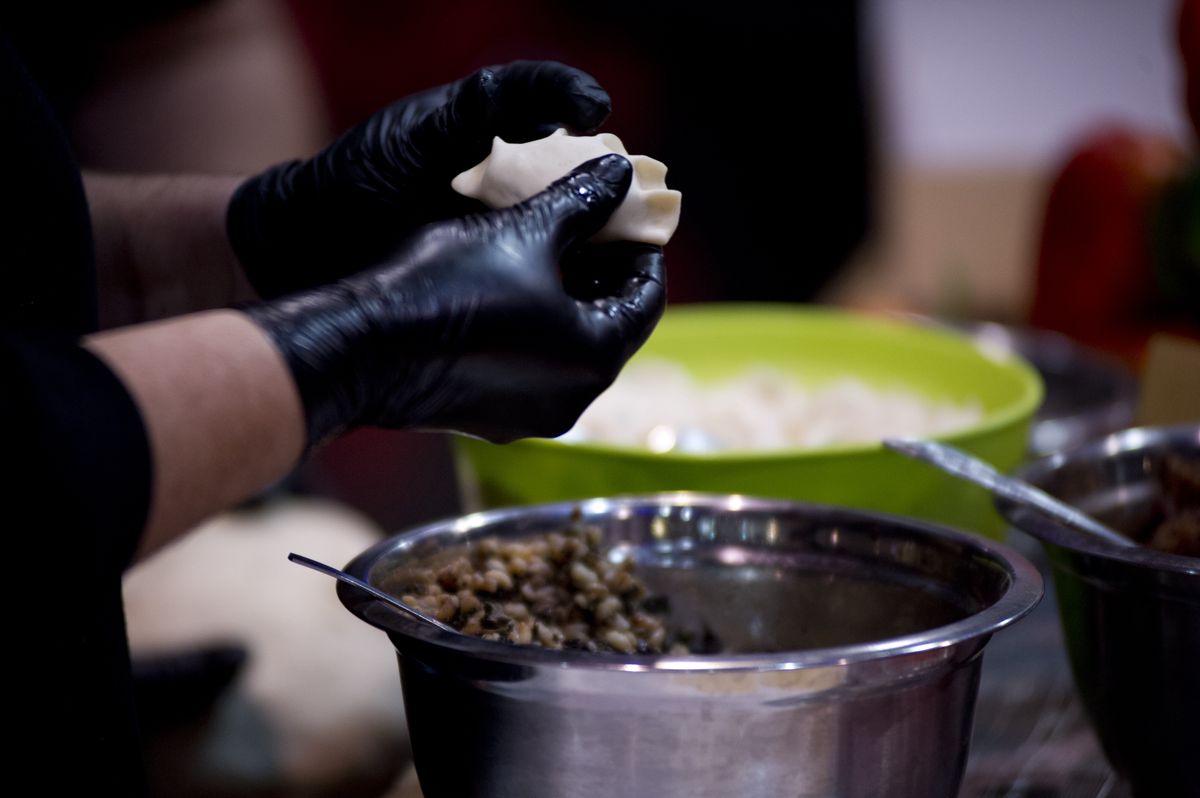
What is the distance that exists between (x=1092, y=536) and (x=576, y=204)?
477 millimetres

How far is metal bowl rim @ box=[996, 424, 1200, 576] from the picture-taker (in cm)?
78

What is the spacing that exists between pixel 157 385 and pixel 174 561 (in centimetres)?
115

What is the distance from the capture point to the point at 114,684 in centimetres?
79

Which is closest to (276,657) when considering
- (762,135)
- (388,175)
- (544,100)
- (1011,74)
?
(388,175)

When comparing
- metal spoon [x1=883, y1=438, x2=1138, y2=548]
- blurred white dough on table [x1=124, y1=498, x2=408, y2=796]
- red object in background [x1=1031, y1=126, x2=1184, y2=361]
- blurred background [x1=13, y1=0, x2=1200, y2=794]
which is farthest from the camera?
red object in background [x1=1031, y1=126, x2=1184, y2=361]

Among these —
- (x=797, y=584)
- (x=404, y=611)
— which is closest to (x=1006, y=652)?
(x=797, y=584)

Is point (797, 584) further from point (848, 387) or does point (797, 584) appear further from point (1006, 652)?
point (848, 387)

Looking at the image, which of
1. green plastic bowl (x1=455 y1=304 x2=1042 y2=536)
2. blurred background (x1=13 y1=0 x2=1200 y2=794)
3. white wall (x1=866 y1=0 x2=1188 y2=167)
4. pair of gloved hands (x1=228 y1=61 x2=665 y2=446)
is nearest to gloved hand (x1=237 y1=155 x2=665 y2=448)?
pair of gloved hands (x1=228 y1=61 x2=665 y2=446)

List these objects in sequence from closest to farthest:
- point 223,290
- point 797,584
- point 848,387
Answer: point 797,584, point 223,290, point 848,387

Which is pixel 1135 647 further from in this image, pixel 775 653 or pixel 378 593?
pixel 378 593

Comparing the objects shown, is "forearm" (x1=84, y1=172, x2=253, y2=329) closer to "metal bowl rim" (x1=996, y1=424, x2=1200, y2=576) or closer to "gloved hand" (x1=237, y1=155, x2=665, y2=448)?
"gloved hand" (x1=237, y1=155, x2=665, y2=448)

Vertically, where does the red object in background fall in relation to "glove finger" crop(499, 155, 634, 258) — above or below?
below

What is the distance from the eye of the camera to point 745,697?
0.62m

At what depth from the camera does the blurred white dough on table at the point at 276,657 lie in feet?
4.77
